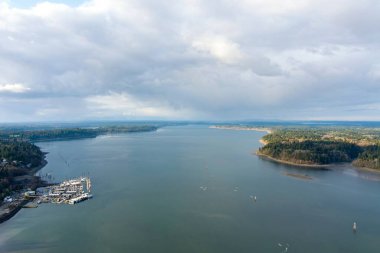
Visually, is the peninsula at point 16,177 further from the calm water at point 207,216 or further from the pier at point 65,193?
the calm water at point 207,216

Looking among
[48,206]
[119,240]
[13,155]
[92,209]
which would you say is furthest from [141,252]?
[13,155]

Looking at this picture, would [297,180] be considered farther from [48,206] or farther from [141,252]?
[48,206]

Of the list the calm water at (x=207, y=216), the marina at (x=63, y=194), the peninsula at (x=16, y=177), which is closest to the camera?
the calm water at (x=207, y=216)

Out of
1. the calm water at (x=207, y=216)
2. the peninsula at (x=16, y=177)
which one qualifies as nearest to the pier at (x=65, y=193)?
the calm water at (x=207, y=216)

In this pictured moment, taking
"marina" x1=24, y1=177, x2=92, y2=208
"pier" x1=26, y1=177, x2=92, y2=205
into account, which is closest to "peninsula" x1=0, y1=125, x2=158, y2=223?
"marina" x1=24, y1=177, x2=92, y2=208

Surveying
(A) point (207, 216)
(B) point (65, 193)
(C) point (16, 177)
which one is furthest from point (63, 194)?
(A) point (207, 216)

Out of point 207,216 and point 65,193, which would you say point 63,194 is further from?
point 207,216

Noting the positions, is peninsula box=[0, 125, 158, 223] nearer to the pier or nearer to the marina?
the marina

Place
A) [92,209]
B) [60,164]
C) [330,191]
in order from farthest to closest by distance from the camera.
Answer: [60,164] < [330,191] < [92,209]
